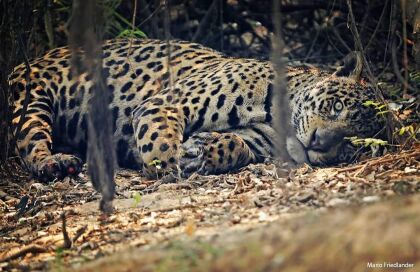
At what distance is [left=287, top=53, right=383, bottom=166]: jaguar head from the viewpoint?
7.46 meters

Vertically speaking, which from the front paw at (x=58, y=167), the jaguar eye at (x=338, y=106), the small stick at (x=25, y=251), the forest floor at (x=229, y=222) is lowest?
the small stick at (x=25, y=251)

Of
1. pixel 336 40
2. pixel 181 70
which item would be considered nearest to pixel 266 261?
pixel 181 70

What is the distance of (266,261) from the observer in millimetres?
3773

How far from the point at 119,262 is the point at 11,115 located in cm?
373

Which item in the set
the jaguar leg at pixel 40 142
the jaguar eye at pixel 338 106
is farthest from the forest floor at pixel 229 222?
the jaguar eye at pixel 338 106

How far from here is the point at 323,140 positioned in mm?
7484

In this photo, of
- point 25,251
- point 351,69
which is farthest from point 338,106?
point 25,251

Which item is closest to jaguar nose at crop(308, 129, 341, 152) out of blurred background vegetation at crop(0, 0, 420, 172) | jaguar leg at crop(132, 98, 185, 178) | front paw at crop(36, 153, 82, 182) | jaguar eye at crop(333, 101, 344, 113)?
jaguar eye at crop(333, 101, 344, 113)

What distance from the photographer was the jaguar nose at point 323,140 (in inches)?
293

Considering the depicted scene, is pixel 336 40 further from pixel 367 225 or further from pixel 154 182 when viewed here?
pixel 367 225

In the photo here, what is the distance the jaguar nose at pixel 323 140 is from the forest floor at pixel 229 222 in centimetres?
36

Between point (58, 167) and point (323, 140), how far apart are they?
7.81ft

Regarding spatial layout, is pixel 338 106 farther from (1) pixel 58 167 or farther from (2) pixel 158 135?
(1) pixel 58 167

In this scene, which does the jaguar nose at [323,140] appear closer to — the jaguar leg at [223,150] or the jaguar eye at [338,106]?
the jaguar eye at [338,106]
